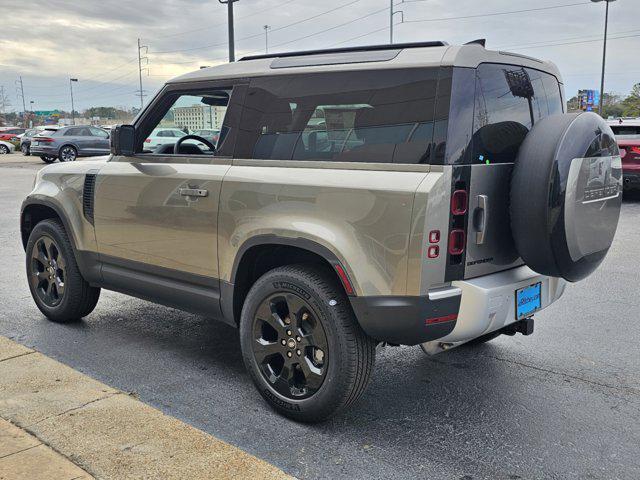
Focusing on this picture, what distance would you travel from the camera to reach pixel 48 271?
5.14 meters

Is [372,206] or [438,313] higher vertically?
[372,206]

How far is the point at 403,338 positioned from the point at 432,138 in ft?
3.14

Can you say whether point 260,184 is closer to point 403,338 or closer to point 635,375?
point 403,338

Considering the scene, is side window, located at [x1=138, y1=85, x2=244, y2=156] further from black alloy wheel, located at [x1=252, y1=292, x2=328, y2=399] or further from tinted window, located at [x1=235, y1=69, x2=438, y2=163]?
black alloy wheel, located at [x1=252, y1=292, x2=328, y2=399]

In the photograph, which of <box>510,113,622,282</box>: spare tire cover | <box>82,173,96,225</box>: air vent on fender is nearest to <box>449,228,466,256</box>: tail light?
<box>510,113,622,282</box>: spare tire cover

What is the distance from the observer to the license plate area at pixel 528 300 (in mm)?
3354

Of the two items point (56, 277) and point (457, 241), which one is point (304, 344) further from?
point (56, 277)

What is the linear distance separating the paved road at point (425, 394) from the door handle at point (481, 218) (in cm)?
105

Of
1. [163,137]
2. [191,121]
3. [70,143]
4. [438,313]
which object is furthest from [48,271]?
[70,143]

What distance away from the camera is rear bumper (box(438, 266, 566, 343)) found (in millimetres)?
3062

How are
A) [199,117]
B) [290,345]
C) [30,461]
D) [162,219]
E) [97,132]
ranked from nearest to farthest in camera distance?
[30,461] < [290,345] < [162,219] < [199,117] < [97,132]

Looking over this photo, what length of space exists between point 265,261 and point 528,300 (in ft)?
4.91

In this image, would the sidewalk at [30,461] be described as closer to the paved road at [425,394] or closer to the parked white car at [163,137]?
the paved road at [425,394]

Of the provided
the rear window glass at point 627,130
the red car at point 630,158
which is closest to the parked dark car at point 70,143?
the rear window glass at point 627,130
